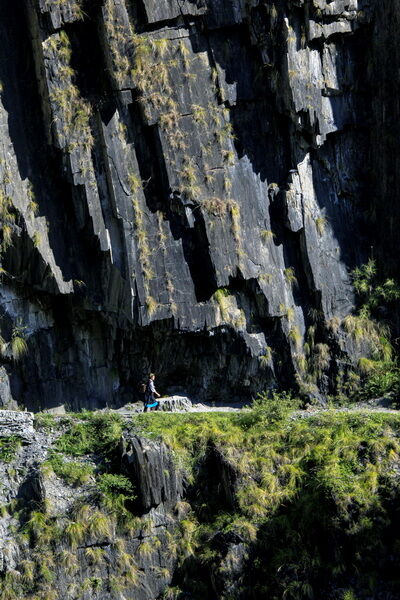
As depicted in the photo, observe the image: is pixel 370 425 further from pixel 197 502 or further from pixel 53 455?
pixel 53 455

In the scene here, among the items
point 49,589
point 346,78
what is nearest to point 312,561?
point 49,589

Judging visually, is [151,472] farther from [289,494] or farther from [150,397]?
[150,397]

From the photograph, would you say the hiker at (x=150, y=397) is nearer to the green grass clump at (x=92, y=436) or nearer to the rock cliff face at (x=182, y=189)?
the rock cliff face at (x=182, y=189)

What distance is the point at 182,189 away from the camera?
31422mm

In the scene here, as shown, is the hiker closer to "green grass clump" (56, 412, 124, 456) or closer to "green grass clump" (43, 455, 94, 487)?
"green grass clump" (56, 412, 124, 456)

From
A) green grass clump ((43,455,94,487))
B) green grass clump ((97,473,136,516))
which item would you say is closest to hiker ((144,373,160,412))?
green grass clump ((43,455,94,487))

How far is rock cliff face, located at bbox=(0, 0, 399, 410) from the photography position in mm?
31375

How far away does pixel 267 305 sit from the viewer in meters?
31.6

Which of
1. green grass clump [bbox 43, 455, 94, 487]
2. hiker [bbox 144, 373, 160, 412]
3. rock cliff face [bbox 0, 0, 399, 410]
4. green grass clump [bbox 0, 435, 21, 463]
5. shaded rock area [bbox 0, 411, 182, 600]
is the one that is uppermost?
rock cliff face [bbox 0, 0, 399, 410]

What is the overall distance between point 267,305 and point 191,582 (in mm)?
8909

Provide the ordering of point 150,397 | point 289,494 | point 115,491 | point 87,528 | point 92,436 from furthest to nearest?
point 150,397
point 92,436
point 115,491
point 289,494
point 87,528

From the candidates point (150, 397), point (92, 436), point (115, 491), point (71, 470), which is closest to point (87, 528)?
point (115, 491)

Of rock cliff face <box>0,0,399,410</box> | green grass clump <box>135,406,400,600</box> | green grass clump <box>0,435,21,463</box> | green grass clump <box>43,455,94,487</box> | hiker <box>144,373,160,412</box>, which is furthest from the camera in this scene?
rock cliff face <box>0,0,399,410</box>

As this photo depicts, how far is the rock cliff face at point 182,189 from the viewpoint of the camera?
3138 cm
